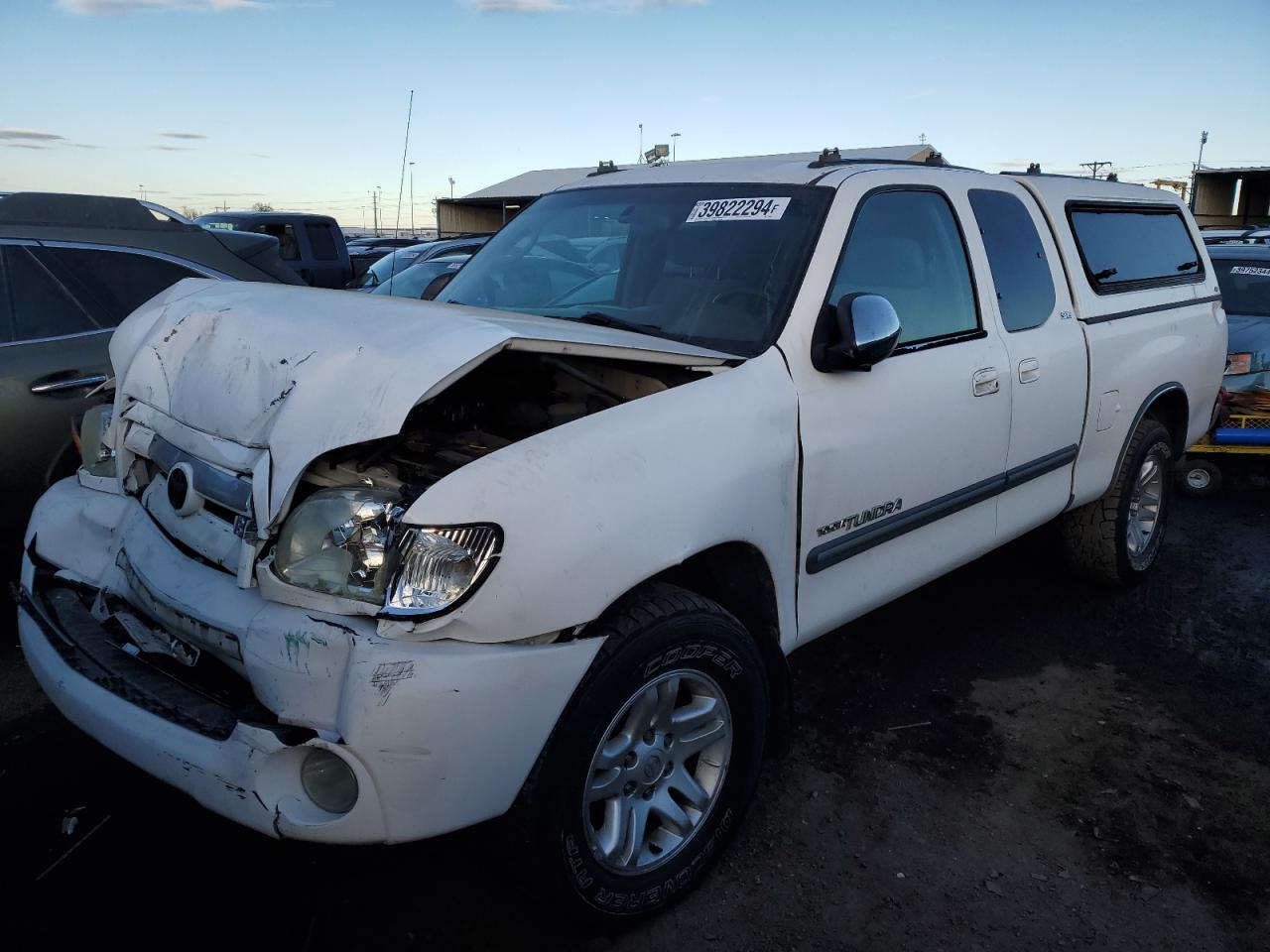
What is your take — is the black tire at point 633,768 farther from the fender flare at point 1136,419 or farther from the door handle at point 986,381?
the fender flare at point 1136,419

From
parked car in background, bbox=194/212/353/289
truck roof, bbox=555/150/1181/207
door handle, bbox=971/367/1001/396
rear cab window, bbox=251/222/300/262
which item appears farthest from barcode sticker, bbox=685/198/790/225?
parked car in background, bbox=194/212/353/289

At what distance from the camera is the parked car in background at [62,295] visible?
396cm

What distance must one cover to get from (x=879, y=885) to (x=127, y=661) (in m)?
2.06

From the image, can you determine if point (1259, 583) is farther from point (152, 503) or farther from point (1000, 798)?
point (152, 503)

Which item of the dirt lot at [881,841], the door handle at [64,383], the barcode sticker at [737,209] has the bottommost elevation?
the dirt lot at [881,841]

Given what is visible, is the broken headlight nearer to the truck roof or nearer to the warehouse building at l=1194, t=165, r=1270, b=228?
the truck roof

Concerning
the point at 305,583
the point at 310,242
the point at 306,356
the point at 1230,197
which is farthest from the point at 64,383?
the point at 1230,197

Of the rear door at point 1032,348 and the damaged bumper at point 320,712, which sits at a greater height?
the rear door at point 1032,348

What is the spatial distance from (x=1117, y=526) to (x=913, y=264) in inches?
80.0

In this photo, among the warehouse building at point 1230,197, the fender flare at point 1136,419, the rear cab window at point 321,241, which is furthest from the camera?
the warehouse building at point 1230,197

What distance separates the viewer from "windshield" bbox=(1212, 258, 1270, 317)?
7.21 metres

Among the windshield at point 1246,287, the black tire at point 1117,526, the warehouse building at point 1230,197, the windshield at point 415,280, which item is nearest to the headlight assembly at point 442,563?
the black tire at point 1117,526

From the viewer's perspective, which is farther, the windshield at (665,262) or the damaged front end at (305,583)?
the windshield at (665,262)

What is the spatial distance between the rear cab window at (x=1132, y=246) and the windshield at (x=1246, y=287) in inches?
102
